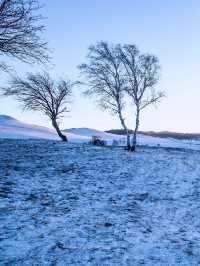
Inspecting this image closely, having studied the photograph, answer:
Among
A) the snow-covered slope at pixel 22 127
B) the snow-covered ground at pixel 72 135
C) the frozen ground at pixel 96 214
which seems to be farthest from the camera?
the snow-covered slope at pixel 22 127

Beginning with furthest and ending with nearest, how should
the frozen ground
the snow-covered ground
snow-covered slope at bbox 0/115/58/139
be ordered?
snow-covered slope at bbox 0/115/58/139 → the snow-covered ground → the frozen ground

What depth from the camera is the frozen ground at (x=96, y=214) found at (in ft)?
34.8

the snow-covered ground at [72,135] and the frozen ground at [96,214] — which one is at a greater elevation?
the snow-covered ground at [72,135]

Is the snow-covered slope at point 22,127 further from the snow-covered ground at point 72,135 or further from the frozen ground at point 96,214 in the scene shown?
the frozen ground at point 96,214

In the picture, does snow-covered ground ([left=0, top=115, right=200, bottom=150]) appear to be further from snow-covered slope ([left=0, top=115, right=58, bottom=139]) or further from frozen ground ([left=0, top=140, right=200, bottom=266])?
frozen ground ([left=0, top=140, right=200, bottom=266])

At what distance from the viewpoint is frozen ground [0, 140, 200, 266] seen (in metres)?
10.6

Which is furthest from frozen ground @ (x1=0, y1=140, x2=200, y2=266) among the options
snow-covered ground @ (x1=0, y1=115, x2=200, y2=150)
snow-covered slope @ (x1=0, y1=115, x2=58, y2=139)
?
snow-covered slope @ (x1=0, y1=115, x2=58, y2=139)

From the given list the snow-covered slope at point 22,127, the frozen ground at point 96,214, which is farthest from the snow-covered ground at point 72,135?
the frozen ground at point 96,214

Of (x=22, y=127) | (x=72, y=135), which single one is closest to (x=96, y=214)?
(x=22, y=127)

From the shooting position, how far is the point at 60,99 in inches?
1735

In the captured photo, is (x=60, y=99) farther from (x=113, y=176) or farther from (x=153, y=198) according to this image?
(x=153, y=198)

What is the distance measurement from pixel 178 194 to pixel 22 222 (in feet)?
27.4

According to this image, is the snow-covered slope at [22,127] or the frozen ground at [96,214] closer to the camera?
the frozen ground at [96,214]

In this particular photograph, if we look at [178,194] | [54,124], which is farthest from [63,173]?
[54,124]
